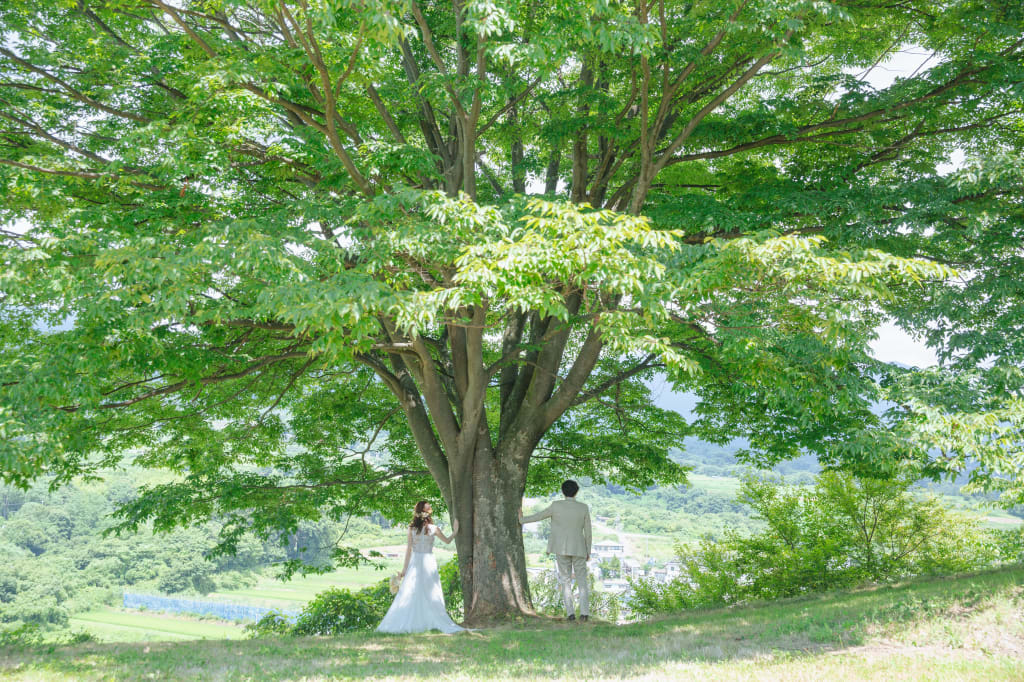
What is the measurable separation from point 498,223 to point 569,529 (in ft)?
14.9

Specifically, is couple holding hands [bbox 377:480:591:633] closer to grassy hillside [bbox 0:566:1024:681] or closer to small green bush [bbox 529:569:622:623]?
grassy hillside [bbox 0:566:1024:681]

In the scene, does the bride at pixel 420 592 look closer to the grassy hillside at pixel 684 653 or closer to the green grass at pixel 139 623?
the grassy hillside at pixel 684 653

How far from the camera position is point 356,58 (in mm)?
7320

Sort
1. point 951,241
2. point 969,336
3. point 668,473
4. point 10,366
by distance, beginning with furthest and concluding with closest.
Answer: point 668,473
point 951,241
point 969,336
point 10,366

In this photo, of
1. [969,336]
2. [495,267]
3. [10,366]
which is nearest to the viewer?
[495,267]

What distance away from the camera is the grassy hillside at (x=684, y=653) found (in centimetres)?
505

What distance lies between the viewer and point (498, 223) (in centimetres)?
665

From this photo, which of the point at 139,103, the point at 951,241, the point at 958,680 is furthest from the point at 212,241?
the point at 951,241

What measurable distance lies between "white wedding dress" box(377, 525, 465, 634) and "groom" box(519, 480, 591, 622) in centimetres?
151

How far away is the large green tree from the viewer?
643cm

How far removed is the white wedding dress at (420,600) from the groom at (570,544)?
151cm

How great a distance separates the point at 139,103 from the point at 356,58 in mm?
4504

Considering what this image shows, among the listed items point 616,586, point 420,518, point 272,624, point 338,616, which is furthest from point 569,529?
point 616,586

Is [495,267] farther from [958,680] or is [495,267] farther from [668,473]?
[668,473]
